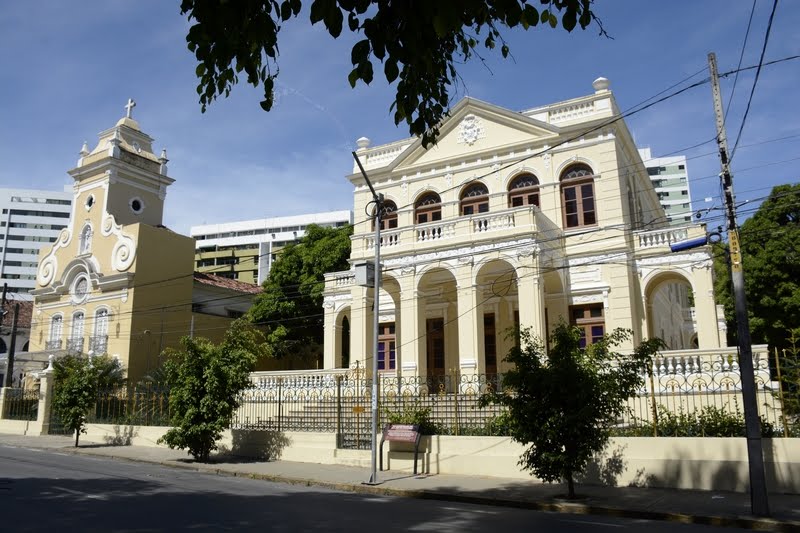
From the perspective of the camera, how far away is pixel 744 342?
10.1m

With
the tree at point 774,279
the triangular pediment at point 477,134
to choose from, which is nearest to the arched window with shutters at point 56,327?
the triangular pediment at point 477,134

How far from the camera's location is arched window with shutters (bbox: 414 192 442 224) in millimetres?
26531

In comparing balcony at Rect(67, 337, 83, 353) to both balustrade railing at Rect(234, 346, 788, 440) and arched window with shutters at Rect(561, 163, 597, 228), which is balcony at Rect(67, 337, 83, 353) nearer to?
balustrade railing at Rect(234, 346, 788, 440)

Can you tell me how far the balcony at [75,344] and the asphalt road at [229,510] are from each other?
21.4 meters

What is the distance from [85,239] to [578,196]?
26.9 metres

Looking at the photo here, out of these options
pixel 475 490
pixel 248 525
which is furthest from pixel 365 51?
pixel 475 490

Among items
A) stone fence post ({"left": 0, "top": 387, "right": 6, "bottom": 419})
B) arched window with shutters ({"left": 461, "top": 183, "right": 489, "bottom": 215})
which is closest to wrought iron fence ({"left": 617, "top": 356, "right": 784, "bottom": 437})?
arched window with shutters ({"left": 461, "top": 183, "right": 489, "bottom": 215})

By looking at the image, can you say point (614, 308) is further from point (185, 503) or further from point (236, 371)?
point (185, 503)

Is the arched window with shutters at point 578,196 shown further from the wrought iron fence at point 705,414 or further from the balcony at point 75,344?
the balcony at point 75,344

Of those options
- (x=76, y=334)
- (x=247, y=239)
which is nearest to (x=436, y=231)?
(x=76, y=334)

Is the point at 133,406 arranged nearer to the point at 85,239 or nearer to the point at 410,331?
the point at 410,331

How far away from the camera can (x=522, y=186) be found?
2498 cm

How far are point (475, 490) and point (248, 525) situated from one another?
18.2 feet

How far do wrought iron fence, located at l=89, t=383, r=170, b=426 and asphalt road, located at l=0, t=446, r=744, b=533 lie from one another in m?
8.47
